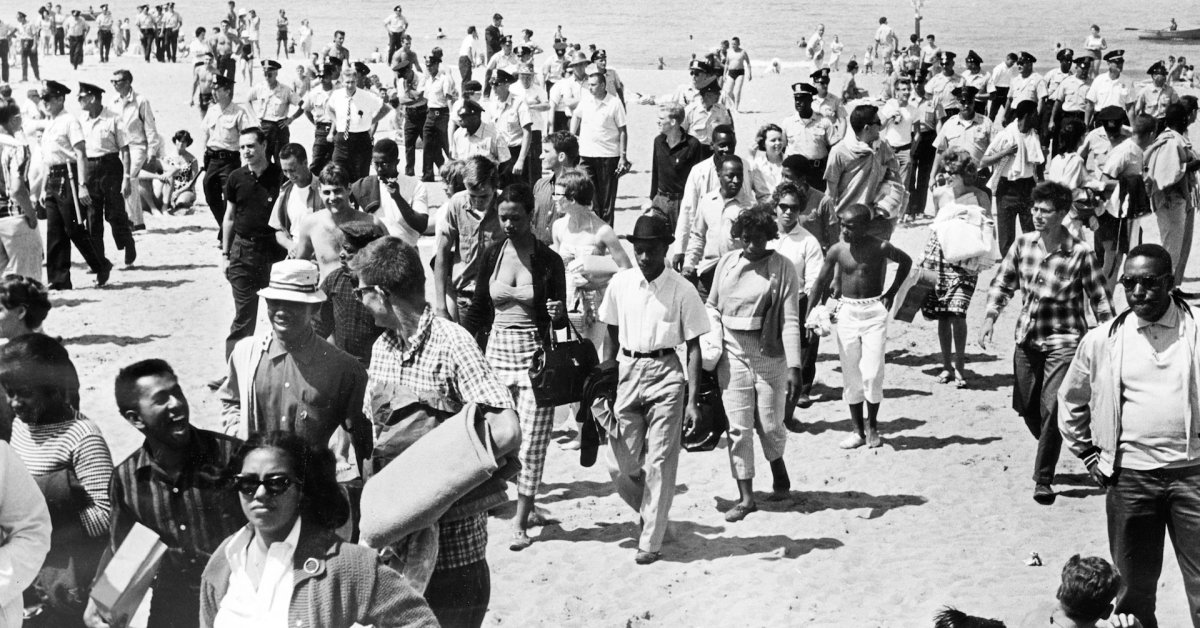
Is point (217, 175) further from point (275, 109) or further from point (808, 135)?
point (808, 135)

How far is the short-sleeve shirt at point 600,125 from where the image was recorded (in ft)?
49.4

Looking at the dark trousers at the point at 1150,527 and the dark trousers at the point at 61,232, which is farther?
the dark trousers at the point at 61,232

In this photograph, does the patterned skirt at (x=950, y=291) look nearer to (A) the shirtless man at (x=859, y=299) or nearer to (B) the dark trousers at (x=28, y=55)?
(A) the shirtless man at (x=859, y=299)

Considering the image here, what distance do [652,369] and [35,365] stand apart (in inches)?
119

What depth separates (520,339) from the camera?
26.0ft

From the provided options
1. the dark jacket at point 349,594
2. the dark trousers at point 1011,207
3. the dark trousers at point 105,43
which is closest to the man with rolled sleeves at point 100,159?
the dark trousers at point 1011,207

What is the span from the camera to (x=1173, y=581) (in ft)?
24.2

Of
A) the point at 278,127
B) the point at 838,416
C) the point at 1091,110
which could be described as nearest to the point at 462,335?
the point at 838,416

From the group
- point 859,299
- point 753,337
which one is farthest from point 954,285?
point 753,337

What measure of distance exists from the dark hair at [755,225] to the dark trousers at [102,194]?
8.04 m

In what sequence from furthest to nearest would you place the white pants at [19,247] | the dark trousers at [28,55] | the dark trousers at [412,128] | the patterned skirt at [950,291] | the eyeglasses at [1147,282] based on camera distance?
1. the dark trousers at [28,55]
2. the dark trousers at [412,128]
3. the patterned skirt at [950,291]
4. the white pants at [19,247]
5. the eyeglasses at [1147,282]

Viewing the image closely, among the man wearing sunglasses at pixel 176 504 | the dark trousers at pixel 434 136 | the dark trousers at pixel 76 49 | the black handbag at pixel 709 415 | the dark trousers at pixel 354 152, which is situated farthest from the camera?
the dark trousers at pixel 76 49

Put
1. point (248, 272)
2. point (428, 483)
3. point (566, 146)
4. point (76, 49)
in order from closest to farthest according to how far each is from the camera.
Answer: point (428, 483), point (248, 272), point (566, 146), point (76, 49)

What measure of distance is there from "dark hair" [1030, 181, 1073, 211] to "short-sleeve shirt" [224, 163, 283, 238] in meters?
4.70
